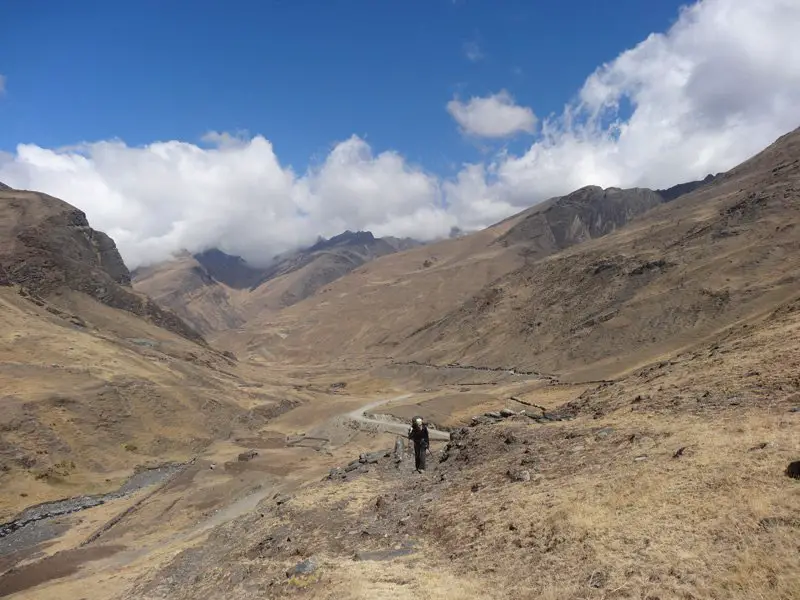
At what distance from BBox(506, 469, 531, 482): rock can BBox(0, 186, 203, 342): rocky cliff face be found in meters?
101

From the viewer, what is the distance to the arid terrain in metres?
11.1

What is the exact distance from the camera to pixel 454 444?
24625 millimetres

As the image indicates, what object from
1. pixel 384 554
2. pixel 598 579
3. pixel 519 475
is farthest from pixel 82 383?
pixel 598 579

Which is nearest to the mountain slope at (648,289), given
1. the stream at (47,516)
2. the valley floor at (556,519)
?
the valley floor at (556,519)

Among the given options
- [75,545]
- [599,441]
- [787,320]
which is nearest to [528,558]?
[599,441]

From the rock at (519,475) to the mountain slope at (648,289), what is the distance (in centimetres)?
5010

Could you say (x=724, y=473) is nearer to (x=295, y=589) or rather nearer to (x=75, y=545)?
(x=295, y=589)

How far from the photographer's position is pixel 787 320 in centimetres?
2909

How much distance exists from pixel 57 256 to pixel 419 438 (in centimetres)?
11344

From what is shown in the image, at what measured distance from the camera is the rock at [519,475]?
16.9m

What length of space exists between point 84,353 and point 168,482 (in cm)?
3234

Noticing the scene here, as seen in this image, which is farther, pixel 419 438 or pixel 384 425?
pixel 384 425

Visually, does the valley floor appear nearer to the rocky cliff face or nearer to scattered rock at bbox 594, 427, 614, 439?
scattered rock at bbox 594, 427, 614, 439

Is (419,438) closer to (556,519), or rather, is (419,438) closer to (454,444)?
(454,444)
